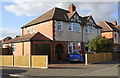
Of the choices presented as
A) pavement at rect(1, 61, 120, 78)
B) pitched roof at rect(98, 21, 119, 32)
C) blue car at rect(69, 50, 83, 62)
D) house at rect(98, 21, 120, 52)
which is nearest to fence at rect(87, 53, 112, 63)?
blue car at rect(69, 50, 83, 62)

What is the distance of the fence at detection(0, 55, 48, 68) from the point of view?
13692mm

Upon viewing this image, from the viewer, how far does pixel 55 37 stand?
71.0ft

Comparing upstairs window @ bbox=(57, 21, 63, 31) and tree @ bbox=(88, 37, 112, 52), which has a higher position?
upstairs window @ bbox=(57, 21, 63, 31)

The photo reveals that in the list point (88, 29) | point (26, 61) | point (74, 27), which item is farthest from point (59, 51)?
point (26, 61)

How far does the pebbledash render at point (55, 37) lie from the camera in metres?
20.6

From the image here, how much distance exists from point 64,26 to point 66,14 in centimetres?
294

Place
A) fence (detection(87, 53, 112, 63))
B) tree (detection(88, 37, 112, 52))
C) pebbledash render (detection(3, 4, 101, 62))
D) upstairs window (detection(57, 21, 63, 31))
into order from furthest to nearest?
1. upstairs window (detection(57, 21, 63, 31))
2. tree (detection(88, 37, 112, 52))
3. pebbledash render (detection(3, 4, 101, 62))
4. fence (detection(87, 53, 112, 63))

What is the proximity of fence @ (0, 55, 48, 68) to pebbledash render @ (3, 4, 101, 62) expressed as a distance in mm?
4618

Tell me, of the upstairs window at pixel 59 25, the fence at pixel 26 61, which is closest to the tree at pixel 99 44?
the upstairs window at pixel 59 25

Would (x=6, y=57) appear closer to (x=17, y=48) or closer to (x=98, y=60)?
(x=17, y=48)

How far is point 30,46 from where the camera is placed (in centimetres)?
1964

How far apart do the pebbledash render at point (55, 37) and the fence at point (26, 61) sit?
4.62m

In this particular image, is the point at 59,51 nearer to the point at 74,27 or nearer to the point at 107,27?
the point at 74,27

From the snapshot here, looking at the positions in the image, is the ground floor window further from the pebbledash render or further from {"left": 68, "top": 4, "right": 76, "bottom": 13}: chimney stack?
{"left": 68, "top": 4, "right": 76, "bottom": 13}: chimney stack
